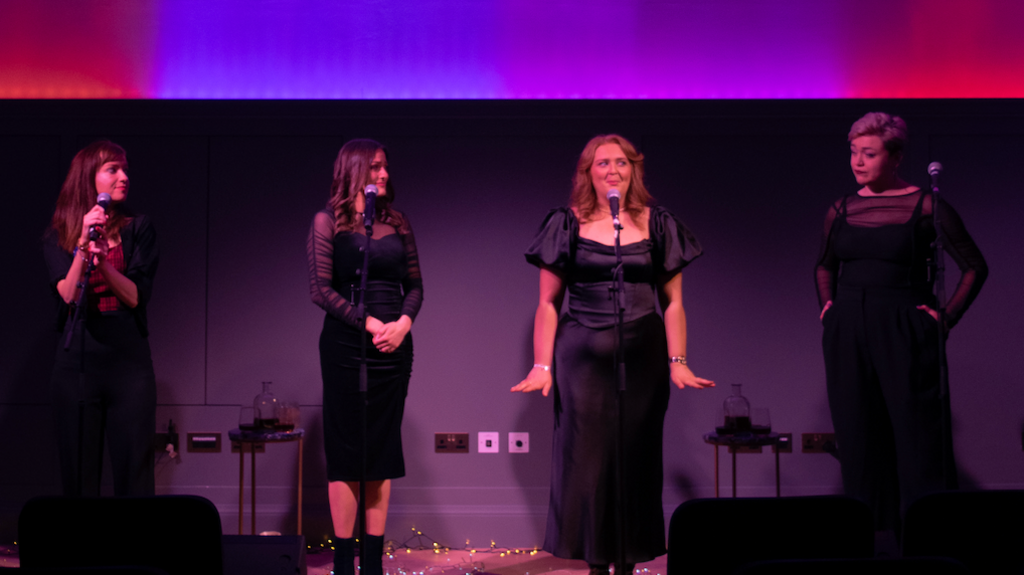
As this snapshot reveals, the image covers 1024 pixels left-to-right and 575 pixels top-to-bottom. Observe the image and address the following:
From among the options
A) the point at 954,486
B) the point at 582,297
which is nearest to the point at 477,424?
the point at 582,297

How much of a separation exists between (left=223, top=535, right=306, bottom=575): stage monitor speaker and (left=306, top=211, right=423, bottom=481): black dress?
88 cm

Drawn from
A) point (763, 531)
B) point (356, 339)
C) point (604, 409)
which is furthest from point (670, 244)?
point (763, 531)

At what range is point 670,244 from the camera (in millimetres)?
3039

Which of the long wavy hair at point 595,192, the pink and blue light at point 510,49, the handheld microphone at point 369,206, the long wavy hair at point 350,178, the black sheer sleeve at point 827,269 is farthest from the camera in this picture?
the pink and blue light at point 510,49

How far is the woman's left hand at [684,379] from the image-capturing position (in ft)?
9.39

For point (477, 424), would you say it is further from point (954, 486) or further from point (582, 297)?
point (954, 486)

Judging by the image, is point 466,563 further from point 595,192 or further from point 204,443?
point 595,192

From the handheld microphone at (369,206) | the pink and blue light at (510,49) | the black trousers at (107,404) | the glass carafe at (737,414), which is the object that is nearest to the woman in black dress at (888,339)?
the glass carafe at (737,414)

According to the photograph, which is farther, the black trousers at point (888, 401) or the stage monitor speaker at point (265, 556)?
the black trousers at point (888, 401)

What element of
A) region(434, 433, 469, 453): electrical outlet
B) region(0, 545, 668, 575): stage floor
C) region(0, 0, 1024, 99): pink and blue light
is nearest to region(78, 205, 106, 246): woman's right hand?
region(0, 0, 1024, 99): pink and blue light

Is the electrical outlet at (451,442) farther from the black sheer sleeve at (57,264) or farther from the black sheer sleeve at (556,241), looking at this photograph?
the black sheer sleeve at (57,264)

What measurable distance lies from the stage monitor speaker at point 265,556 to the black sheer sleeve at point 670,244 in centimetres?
163

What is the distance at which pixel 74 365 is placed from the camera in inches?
126

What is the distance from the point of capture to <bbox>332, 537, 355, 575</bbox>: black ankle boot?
3133 millimetres
